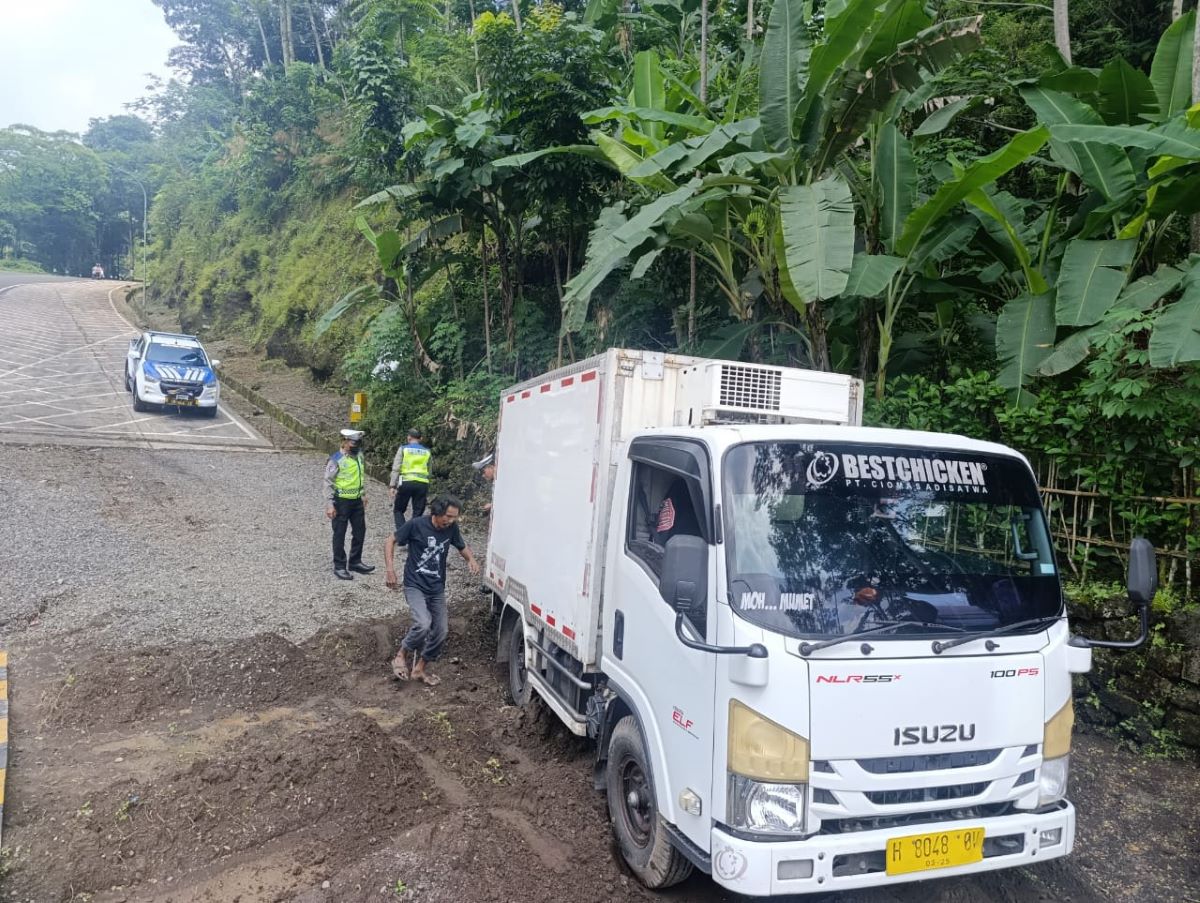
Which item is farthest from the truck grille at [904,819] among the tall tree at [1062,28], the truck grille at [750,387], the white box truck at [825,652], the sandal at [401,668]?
the tall tree at [1062,28]

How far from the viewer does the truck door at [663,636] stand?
10.8ft

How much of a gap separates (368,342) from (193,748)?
12.2 metres

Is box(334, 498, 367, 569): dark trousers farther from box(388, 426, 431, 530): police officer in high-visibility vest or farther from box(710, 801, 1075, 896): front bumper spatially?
box(710, 801, 1075, 896): front bumper

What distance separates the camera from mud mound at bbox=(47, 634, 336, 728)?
222 inches

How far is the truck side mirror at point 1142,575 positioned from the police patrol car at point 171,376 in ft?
62.1

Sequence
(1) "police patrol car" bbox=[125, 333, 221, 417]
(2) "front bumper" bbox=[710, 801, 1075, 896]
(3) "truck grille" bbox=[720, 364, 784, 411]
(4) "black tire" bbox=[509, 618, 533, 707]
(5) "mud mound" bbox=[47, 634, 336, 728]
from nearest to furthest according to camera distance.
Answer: (2) "front bumper" bbox=[710, 801, 1075, 896]
(3) "truck grille" bbox=[720, 364, 784, 411]
(5) "mud mound" bbox=[47, 634, 336, 728]
(4) "black tire" bbox=[509, 618, 533, 707]
(1) "police patrol car" bbox=[125, 333, 221, 417]

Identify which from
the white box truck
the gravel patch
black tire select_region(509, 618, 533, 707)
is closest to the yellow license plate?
the white box truck

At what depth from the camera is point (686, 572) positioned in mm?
3273

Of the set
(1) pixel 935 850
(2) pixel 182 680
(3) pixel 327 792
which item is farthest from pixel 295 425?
(1) pixel 935 850

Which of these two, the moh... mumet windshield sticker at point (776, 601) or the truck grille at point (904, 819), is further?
the moh... mumet windshield sticker at point (776, 601)

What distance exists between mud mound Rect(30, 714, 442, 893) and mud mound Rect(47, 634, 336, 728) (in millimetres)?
956

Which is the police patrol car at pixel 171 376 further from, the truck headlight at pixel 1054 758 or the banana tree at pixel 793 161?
the truck headlight at pixel 1054 758

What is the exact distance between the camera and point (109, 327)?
108 feet

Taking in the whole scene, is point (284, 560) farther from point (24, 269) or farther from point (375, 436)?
point (24, 269)
